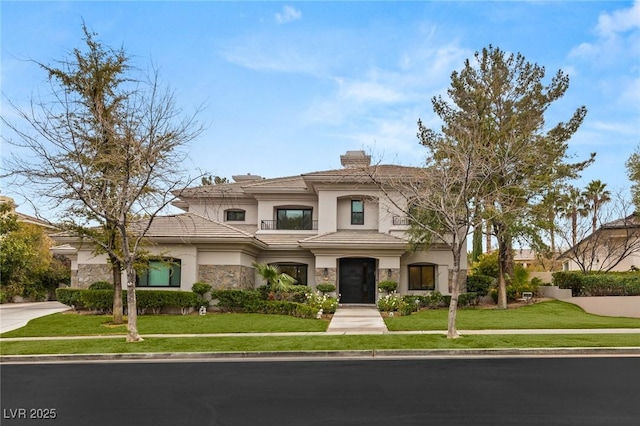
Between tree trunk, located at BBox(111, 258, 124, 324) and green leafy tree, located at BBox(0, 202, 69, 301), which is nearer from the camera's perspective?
tree trunk, located at BBox(111, 258, 124, 324)

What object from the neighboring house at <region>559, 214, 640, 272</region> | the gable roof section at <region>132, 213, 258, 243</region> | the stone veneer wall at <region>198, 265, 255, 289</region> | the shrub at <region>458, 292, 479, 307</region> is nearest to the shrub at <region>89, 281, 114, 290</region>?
the gable roof section at <region>132, 213, 258, 243</region>

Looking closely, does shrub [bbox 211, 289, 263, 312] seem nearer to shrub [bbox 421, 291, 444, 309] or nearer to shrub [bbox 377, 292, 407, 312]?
shrub [bbox 377, 292, 407, 312]

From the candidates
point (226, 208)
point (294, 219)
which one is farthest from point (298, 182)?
point (226, 208)

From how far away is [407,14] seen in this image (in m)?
17.2

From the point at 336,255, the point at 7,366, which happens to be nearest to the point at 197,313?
the point at 336,255

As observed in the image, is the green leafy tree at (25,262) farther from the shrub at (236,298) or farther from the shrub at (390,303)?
the shrub at (390,303)

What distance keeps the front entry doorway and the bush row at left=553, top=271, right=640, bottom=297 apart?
10440 mm

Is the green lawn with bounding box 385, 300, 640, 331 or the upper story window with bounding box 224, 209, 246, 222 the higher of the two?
the upper story window with bounding box 224, 209, 246, 222

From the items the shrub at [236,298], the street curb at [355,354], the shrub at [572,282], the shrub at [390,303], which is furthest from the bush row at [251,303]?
the shrub at [572,282]

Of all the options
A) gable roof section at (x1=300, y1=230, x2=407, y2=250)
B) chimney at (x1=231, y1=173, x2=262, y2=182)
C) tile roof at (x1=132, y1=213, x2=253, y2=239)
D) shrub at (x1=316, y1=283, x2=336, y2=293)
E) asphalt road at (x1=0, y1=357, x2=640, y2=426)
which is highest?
chimney at (x1=231, y1=173, x2=262, y2=182)

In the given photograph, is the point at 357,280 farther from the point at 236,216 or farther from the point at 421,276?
the point at 236,216

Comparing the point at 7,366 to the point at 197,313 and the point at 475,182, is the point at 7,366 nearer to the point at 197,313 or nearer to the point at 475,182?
the point at 197,313

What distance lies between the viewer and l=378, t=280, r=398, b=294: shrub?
2539cm

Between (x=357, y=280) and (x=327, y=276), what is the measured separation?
2226 mm
